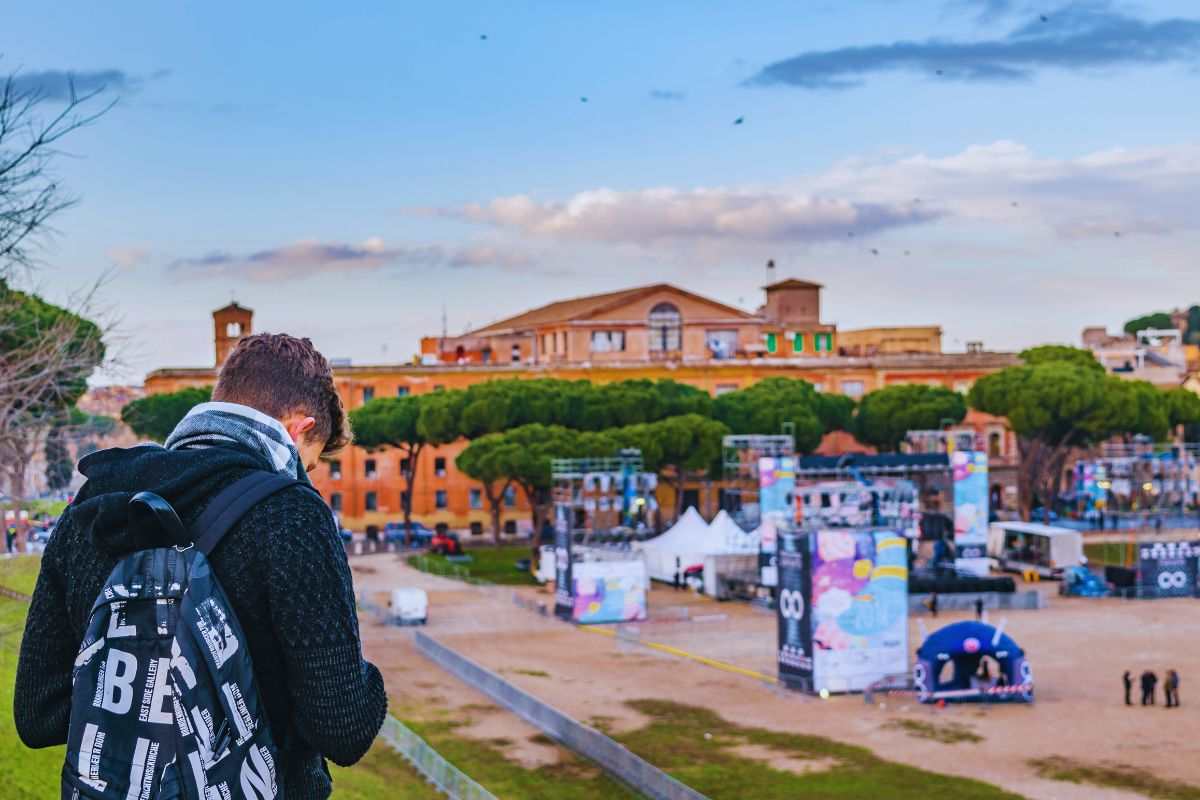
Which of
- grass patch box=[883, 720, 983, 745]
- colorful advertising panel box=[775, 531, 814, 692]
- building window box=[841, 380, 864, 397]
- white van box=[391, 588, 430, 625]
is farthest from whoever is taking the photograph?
building window box=[841, 380, 864, 397]

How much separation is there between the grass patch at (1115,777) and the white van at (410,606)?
24376mm

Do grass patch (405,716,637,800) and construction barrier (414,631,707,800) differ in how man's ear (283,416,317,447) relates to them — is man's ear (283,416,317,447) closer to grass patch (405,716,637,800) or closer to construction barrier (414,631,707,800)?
construction barrier (414,631,707,800)

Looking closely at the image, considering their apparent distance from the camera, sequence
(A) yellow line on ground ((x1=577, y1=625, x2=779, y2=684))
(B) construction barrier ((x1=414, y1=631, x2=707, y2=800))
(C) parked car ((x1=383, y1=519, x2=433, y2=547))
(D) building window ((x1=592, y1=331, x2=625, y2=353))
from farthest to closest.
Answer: (D) building window ((x1=592, y1=331, x2=625, y2=353))
(C) parked car ((x1=383, y1=519, x2=433, y2=547))
(A) yellow line on ground ((x1=577, y1=625, x2=779, y2=684))
(B) construction barrier ((x1=414, y1=631, x2=707, y2=800))

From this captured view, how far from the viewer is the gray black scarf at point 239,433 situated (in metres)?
4.50

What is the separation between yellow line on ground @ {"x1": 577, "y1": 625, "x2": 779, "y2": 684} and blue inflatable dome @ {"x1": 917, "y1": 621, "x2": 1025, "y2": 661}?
4702 mm

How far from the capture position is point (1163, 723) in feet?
107

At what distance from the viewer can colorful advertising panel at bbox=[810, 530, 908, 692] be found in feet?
119

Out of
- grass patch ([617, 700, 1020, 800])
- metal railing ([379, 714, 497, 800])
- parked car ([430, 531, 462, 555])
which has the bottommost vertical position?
grass patch ([617, 700, 1020, 800])

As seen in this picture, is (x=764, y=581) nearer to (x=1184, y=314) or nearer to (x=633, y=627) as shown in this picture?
(x=633, y=627)

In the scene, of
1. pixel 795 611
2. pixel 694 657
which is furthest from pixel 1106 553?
pixel 795 611

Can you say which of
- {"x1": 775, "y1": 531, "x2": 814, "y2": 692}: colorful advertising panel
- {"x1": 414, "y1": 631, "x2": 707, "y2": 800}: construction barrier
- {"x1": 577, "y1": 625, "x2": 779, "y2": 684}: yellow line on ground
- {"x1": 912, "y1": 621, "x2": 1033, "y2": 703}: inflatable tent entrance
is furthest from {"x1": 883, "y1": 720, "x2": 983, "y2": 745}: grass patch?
{"x1": 414, "y1": 631, "x2": 707, "y2": 800}: construction barrier

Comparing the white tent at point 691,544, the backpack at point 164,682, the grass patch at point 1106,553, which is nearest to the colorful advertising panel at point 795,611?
the white tent at point 691,544

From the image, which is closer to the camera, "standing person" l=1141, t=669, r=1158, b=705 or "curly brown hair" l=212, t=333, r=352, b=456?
"curly brown hair" l=212, t=333, r=352, b=456

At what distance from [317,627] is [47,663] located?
1001 mm
